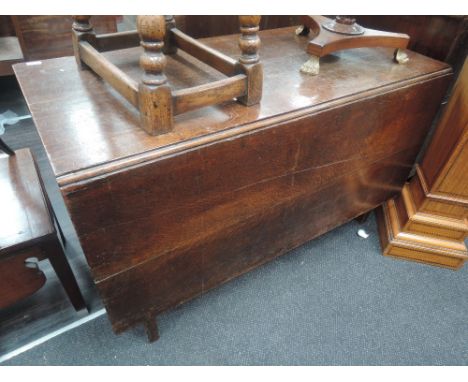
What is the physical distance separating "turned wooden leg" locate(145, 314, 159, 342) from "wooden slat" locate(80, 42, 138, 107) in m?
0.61

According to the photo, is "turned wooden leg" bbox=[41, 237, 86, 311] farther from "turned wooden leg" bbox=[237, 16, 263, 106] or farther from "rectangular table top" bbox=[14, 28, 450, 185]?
"turned wooden leg" bbox=[237, 16, 263, 106]

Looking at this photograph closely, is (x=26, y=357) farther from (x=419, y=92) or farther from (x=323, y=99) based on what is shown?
(x=419, y=92)

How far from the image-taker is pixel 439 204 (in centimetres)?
121

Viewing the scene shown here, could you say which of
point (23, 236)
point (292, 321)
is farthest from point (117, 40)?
point (292, 321)

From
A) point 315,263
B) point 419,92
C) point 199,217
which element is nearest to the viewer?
A: point 199,217

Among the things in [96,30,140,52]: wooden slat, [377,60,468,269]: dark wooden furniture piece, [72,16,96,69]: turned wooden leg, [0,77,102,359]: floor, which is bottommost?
[0,77,102,359]: floor

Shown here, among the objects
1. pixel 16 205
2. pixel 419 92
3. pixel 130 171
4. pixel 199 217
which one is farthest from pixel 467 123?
pixel 16 205

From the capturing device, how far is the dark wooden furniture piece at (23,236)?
79cm

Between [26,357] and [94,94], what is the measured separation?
775mm

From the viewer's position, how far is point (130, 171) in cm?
63

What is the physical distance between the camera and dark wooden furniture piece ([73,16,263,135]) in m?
0.60

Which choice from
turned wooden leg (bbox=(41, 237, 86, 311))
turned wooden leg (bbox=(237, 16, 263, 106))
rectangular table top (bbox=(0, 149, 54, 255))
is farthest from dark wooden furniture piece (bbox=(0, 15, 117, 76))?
turned wooden leg (bbox=(237, 16, 263, 106))

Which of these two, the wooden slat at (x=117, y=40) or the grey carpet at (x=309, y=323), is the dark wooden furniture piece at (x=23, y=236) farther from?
the wooden slat at (x=117, y=40)

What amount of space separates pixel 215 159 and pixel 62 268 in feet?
1.71
